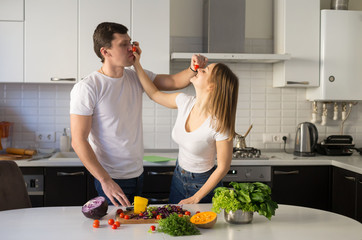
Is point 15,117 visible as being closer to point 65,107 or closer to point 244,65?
point 65,107

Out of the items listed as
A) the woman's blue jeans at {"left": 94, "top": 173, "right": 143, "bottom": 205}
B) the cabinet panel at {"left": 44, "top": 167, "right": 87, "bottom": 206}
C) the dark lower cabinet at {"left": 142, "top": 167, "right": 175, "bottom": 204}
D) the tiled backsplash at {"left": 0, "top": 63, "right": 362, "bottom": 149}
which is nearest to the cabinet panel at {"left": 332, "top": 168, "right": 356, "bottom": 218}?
the tiled backsplash at {"left": 0, "top": 63, "right": 362, "bottom": 149}

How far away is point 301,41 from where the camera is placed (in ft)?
13.8

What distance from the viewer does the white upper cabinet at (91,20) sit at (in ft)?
12.9

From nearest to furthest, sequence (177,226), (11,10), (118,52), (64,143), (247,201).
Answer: (177,226) < (247,201) < (118,52) < (11,10) < (64,143)

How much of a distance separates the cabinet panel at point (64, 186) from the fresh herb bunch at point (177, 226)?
1951 millimetres

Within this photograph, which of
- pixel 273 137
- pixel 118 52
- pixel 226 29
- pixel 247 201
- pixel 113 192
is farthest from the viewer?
pixel 273 137

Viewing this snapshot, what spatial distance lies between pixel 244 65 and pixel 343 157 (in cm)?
122

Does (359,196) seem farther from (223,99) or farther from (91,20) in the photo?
(91,20)

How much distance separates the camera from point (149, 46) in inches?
157

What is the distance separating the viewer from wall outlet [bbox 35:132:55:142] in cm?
436

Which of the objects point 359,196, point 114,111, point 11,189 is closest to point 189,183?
point 114,111

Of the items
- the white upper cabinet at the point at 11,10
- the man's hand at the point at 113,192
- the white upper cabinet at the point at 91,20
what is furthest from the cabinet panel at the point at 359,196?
the white upper cabinet at the point at 11,10

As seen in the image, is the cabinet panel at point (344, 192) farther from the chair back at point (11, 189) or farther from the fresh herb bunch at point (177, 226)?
the chair back at point (11, 189)

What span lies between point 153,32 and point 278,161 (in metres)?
1.49
